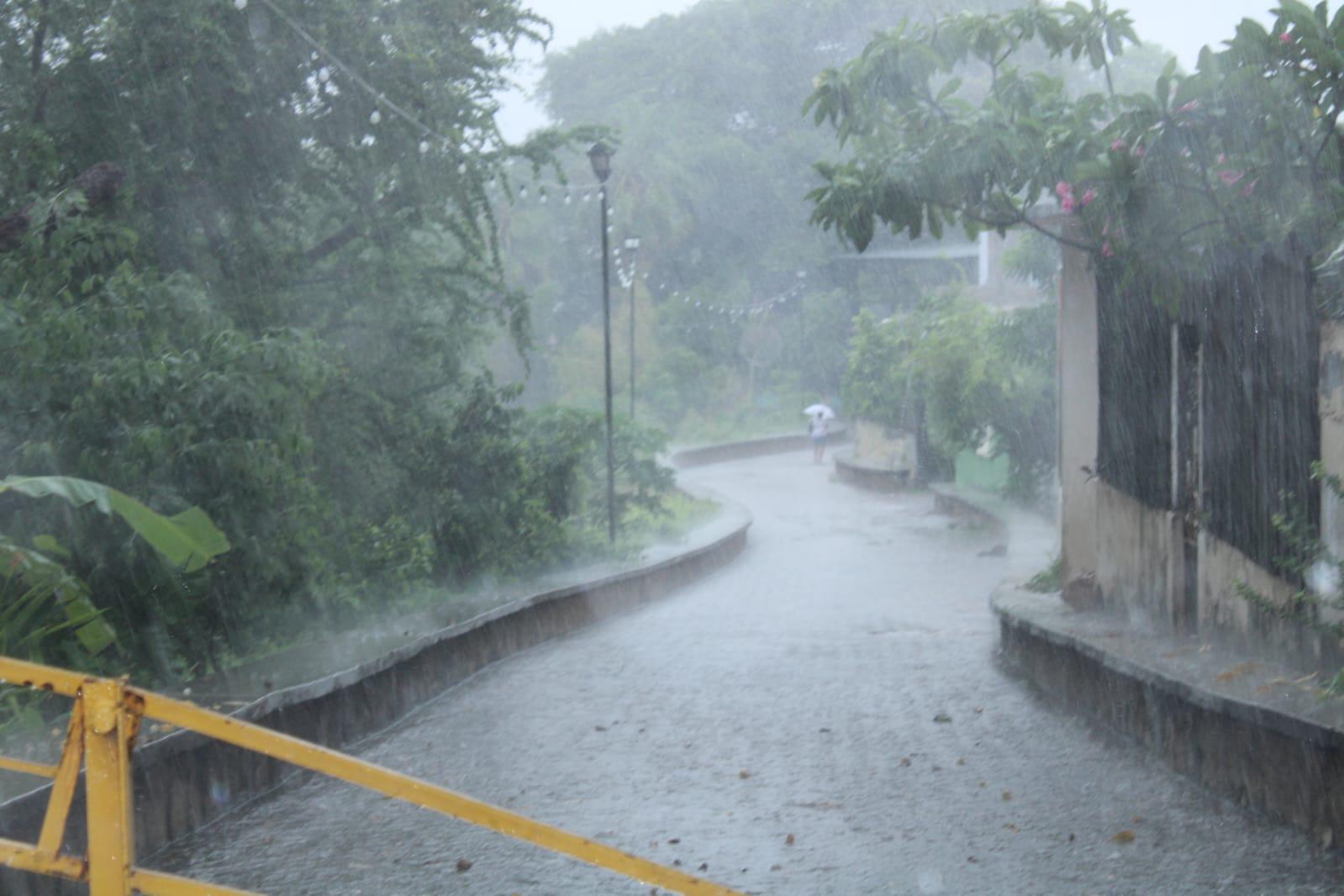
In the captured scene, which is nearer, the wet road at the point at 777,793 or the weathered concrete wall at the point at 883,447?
the wet road at the point at 777,793

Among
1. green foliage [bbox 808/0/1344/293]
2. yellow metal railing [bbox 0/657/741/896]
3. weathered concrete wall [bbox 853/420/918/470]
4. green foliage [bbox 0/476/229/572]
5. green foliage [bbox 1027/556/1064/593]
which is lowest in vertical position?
weathered concrete wall [bbox 853/420/918/470]

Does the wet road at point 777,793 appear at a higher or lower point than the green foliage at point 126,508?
lower

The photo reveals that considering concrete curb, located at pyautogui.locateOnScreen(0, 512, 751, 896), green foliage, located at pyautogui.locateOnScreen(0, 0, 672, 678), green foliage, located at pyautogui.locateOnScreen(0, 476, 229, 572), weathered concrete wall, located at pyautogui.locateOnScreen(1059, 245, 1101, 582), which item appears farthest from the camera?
weathered concrete wall, located at pyautogui.locateOnScreen(1059, 245, 1101, 582)

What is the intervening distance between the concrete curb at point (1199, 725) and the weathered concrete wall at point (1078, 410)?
3.24ft

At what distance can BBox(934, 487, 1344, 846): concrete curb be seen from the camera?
6.23 m

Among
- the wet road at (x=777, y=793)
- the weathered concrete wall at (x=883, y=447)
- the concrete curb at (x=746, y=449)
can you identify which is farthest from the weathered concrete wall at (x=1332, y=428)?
the concrete curb at (x=746, y=449)

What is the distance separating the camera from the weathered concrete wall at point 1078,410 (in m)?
11.6

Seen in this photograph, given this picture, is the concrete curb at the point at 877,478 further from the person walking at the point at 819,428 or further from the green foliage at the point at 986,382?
the person walking at the point at 819,428

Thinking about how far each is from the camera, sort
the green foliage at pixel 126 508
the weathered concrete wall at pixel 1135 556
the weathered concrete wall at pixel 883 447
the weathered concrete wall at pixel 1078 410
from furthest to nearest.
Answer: the weathered concrete wall at pixel 883 447
the weathered concrete wall at pixel 1078 410
the weathered concrete wall at pixel 1135 556
the green foliage at pixel 126 508

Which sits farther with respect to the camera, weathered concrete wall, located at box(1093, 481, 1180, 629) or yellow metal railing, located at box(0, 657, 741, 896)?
weathered concrete wall, located at box(1093, 481, 1180, 629)

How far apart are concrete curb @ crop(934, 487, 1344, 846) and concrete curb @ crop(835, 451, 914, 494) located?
2661 centimetres

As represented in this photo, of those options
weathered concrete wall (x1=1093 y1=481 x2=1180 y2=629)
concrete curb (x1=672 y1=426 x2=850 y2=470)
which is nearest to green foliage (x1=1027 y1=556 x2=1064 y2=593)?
weathered concrete wall (x1=1093 y1=481 x2=1180 y2=629)

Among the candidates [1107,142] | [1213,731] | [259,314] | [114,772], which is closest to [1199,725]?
[1213,731]

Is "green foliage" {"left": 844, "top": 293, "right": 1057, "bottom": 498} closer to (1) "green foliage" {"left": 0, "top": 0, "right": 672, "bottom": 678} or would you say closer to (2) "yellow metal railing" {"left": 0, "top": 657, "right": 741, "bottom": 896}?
(1) "green foliage" {"left": 0, "top": 0, "right": 672, "bottom": 678}
